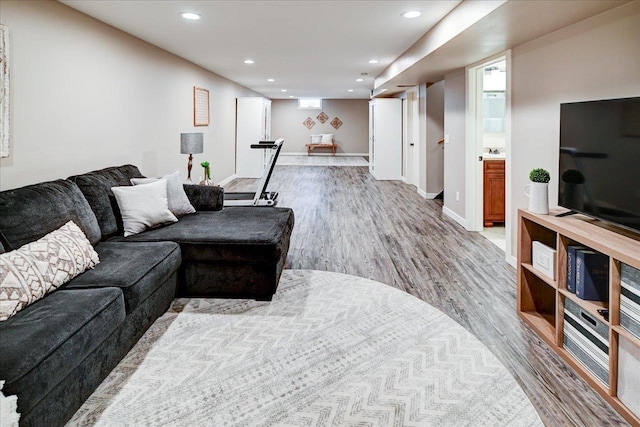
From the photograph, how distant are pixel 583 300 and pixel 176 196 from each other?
3136mm

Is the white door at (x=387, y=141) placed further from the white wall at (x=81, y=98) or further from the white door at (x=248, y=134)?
the white wall at (x=81, y=98)

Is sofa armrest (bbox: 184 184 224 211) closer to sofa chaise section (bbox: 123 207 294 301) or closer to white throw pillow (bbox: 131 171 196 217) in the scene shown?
white throw pillow (bbox: 131 171 196 217)

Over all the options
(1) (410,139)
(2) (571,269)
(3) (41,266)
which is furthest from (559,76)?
(1) (410,139)

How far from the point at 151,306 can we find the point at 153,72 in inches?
139

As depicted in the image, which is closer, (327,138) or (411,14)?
(411,14)

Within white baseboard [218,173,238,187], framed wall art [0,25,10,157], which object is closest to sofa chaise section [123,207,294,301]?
framed wall art [0,25,10,157]

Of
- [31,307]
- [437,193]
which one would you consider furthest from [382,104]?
[31,307]

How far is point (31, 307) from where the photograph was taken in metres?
1.99

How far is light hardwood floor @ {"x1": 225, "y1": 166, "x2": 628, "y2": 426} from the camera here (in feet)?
6.96

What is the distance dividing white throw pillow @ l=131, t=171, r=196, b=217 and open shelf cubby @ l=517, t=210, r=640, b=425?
2729 millimetres

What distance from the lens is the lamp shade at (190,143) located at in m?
5.04

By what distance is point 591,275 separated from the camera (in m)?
2.26

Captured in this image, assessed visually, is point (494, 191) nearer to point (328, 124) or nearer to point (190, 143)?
point (190, 143)

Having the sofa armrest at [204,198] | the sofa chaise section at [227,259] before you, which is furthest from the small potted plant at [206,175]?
the sofa chaise section at [227,259]
